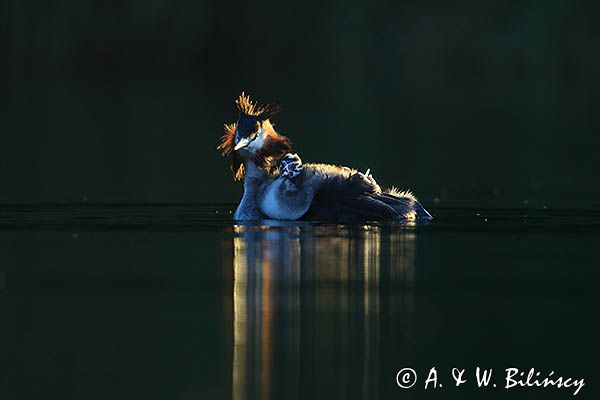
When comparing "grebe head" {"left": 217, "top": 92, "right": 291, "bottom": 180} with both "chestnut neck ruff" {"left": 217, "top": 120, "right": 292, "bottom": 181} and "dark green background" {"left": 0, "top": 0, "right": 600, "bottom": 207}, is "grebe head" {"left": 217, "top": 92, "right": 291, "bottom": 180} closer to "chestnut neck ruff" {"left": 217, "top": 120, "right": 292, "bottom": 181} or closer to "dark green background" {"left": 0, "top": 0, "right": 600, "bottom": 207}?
"chestnut neck ruff" {"left": 217, "top": 120, "right": 292, "bottom": 181}

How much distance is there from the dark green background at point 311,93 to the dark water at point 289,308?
4.38 m

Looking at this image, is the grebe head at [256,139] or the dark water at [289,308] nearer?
the dark water at [289,308]

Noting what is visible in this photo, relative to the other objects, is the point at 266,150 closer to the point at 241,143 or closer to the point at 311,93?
the point at 241,143

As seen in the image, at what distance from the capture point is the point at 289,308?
38.3ft

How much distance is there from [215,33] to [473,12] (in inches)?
389

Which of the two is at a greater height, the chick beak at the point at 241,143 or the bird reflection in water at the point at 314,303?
the chick beak at the point at 241,143

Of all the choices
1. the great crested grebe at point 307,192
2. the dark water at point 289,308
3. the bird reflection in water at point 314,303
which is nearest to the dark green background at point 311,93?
the great crested grebe at point 307,192

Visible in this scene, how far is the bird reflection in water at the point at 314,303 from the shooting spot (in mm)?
9805

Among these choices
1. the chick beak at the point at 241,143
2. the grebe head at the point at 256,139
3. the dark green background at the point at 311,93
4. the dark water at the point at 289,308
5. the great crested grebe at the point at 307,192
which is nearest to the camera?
the dark water at the point at 289,308

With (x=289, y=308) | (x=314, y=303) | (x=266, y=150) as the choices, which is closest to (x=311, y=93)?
(x=266, y=150)

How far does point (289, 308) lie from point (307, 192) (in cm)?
488

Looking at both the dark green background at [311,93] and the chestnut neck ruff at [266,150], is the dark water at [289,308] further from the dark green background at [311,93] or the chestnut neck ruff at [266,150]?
the dark green background at [311,93]

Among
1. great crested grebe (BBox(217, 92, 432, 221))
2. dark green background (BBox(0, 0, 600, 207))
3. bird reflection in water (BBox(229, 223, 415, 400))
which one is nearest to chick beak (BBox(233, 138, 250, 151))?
great crested grebe (BBox(217, 92, 432, 221))

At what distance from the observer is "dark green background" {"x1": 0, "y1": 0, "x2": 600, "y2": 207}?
23.5 meters
